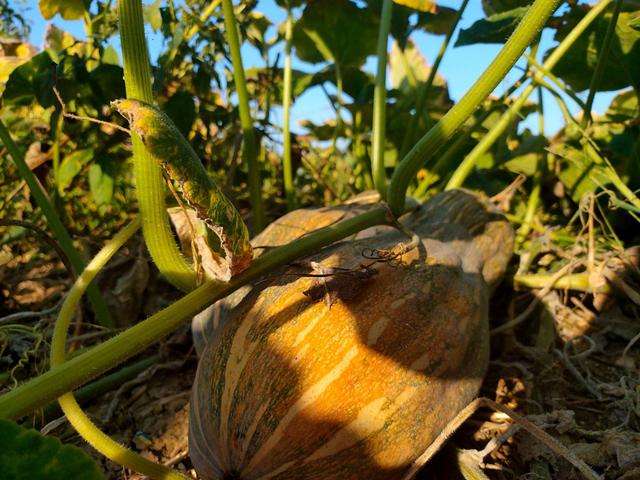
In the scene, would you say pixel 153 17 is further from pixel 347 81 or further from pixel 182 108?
pixel 347 81

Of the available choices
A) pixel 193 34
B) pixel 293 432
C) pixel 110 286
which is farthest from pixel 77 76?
pixel 293 432

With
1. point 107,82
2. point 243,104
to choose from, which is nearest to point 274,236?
point 243,104

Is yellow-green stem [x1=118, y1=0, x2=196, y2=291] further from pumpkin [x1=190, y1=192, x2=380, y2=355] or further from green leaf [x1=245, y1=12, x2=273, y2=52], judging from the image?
green leaf [x1=245, y1=12, x2=273, y2=52]

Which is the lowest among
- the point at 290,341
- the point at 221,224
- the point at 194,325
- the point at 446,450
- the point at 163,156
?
the point at 446,450

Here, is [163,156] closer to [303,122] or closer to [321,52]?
[321,52]

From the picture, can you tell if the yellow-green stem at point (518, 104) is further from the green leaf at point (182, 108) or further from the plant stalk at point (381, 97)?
the green leaf at point (182, 108)

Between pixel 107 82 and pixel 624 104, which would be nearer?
pixel 107 82
